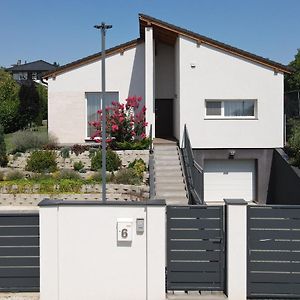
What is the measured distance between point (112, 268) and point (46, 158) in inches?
436

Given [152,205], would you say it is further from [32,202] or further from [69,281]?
[32,202]

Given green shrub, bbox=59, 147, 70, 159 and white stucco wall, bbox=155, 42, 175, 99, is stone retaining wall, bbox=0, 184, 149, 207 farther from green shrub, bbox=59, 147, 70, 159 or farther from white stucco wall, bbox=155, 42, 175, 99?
white stucco wall, bbox=155, 42, 175, 99

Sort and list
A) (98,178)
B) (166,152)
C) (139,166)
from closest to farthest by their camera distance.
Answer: (98,178)
(139,166)
(166,152)

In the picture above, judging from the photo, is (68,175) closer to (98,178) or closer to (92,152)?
(98,178)

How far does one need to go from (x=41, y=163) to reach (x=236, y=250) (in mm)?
11769

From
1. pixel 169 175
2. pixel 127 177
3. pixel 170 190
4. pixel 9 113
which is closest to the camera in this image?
pixel 170 190

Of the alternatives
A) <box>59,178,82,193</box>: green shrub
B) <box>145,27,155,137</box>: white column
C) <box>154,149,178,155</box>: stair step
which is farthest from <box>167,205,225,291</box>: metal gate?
<box>145,27,155,137</box>: white column

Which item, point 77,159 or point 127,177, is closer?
point 127,177

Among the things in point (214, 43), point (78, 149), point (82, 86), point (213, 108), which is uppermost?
point (214, 43)

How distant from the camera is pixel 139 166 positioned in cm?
1680

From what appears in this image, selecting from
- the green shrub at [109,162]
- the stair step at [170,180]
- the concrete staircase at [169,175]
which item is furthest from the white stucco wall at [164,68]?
the stair step at [170,180]

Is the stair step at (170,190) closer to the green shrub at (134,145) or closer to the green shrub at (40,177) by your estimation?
the green shrub at (134,145)

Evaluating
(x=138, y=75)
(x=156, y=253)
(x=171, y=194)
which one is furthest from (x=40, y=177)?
(x=156, y=253)

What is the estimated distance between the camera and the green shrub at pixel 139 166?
16484mm
